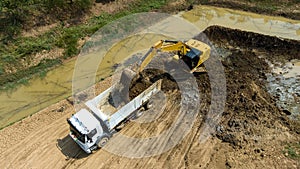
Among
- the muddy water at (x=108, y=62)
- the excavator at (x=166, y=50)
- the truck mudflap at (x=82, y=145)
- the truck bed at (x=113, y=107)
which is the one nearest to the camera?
the truck mudflap at (x=82, y=145)

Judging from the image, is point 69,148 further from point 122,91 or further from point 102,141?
point 122,91

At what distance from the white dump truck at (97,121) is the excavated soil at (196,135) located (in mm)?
802

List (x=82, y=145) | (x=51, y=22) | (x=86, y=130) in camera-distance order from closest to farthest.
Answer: (x=86, y=130) < (x=82, y=145) < (x=51, y=22)

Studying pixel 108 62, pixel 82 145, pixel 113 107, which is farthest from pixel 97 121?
pixel 108 62

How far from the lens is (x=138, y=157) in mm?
13898

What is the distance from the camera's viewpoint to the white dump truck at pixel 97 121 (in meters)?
13.3

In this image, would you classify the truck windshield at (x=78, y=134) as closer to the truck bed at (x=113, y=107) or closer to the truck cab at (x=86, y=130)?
the truck cab at (x=86, y=130)

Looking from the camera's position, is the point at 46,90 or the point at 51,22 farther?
the point at 51,22

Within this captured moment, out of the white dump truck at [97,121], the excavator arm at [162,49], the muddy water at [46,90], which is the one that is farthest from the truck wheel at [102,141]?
the muddy water at [46,90]

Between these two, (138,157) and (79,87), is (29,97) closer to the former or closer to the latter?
(79,87)

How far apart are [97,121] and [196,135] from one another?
4.99m

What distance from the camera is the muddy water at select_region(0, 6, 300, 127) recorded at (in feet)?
56.7

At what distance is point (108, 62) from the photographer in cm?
2031

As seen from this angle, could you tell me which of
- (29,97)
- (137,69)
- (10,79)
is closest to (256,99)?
(137,69)
